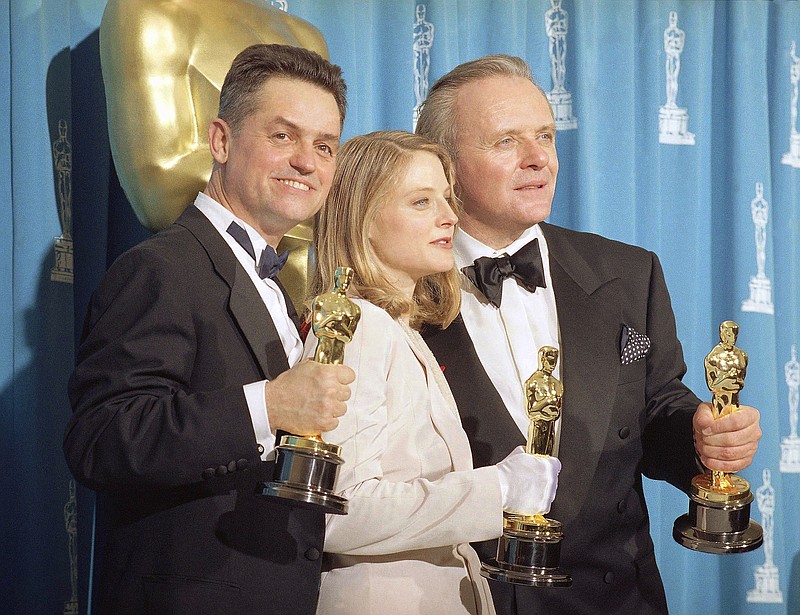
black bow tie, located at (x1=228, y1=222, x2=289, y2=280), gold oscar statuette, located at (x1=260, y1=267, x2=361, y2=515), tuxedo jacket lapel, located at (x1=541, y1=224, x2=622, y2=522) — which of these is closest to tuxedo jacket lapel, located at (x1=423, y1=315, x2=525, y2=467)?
tuxedo jacket lapel, located at (x1=541, y1=224, x2=622, y2=522)

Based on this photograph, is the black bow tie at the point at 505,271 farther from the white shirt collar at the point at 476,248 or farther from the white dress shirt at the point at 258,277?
the white dress shirt at the point at 258,277

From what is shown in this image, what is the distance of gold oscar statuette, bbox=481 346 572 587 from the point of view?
1.56 meters

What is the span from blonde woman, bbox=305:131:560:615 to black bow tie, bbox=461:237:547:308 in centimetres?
14

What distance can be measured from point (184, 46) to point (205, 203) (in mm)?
447

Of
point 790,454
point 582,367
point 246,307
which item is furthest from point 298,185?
point 790,454

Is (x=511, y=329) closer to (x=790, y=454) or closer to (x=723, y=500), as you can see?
(x=723, y=500)

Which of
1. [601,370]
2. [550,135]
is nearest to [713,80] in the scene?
[550,135]

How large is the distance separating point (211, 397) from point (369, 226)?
0.52 m

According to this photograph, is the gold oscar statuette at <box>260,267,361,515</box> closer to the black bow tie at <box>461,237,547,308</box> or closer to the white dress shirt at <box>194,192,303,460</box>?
the white dress shirt at <box>194,192,303,460</box>

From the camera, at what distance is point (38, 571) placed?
2150 mm

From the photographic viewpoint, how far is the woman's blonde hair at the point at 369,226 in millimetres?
1857

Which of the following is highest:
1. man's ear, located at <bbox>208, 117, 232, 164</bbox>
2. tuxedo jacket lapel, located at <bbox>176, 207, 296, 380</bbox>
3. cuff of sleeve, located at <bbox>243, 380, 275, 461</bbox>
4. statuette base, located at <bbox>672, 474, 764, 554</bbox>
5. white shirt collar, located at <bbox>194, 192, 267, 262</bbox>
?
man's ear, located at <bbox>208, 117, 232, 164</bbox>

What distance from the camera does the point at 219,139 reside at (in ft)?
6.17

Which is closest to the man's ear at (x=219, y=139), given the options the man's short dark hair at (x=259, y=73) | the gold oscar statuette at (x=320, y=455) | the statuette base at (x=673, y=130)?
the man's short dark hair at (x=259, y=73)
